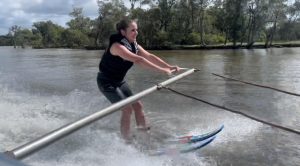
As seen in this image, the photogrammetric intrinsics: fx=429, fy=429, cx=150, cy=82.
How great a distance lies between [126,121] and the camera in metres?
6.79

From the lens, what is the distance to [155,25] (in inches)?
3546

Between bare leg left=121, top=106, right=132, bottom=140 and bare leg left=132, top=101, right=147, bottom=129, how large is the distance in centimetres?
10

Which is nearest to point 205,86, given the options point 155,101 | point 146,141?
point 155,101

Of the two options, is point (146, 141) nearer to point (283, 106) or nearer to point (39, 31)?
point (283, 106)

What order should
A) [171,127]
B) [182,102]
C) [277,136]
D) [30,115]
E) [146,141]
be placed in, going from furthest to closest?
[182,102] < [30,115] < [171,127] < [277,136] < [146,141]

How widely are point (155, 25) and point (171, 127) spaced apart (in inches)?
3230

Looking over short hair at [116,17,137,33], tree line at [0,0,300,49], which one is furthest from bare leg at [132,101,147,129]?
tree line at [0,0,300,49]

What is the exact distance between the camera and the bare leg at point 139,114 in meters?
6.77

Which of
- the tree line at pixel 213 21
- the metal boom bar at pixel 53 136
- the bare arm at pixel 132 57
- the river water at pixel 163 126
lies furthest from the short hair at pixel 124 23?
the tree line at pixel 213 21

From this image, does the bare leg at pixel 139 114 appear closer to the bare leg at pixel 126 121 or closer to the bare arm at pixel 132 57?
the bare leg at pixel 126 121

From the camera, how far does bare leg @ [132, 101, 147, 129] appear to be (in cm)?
677

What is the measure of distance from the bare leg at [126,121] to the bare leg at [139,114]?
0.10 m

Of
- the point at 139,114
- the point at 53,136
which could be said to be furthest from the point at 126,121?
the point at 53,136

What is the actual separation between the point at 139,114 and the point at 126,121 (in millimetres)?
241
